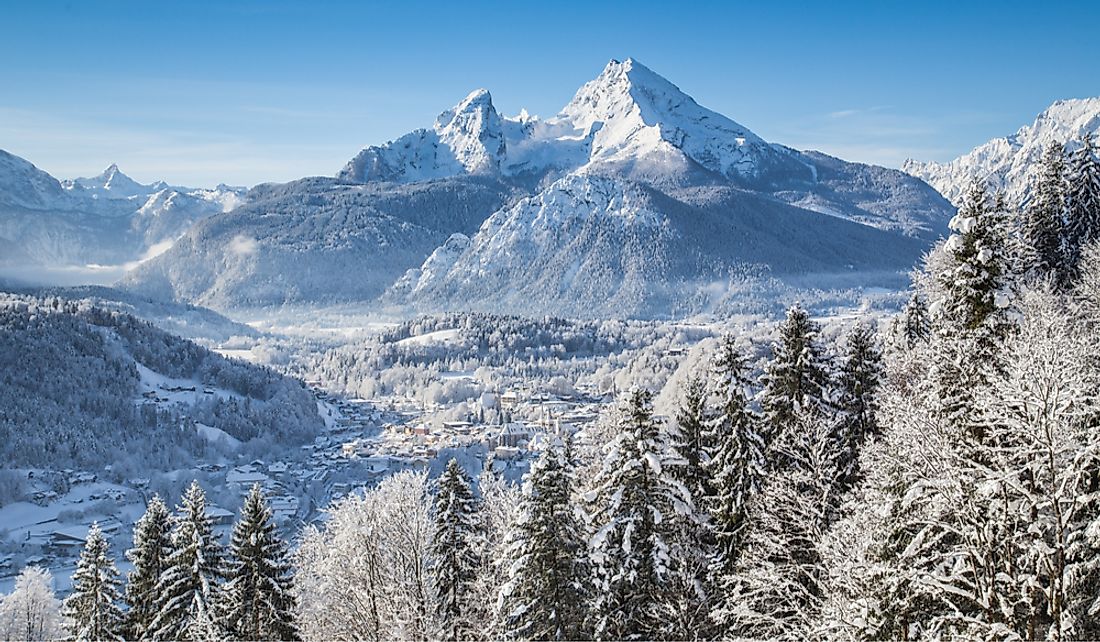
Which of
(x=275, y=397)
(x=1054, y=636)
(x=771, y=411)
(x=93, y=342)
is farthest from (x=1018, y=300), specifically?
(x=93, y=342)

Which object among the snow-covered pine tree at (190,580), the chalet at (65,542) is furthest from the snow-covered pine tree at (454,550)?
the chalet at (65,542)

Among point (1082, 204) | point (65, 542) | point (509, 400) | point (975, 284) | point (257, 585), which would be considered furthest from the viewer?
point (509, 400)

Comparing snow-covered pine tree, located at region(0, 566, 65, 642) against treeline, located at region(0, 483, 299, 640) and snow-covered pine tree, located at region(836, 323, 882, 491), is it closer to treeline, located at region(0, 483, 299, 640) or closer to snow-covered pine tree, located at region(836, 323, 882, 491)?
treeline, located at region(0, 483, 299, 640)

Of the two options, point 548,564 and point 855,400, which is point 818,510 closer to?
point 855,400

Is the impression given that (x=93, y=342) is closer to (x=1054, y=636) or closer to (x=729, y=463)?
(x=729, y=463)

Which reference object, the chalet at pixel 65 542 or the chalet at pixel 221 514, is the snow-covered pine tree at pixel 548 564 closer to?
the chalet at pixel 221 514

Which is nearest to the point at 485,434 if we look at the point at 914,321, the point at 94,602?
the point at 914,321
